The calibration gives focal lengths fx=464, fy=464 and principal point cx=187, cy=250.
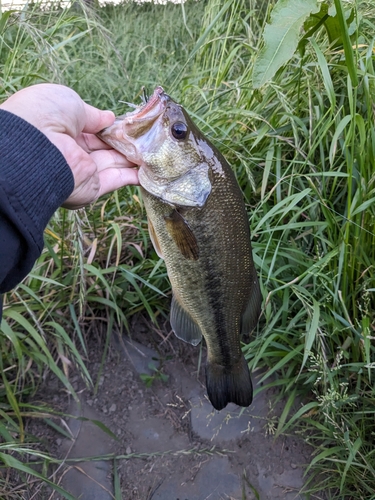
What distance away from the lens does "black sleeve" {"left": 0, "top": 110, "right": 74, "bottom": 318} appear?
4.42 ft

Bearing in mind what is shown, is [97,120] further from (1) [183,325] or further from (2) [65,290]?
(2) [65,290]

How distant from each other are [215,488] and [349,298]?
1114 millimetres

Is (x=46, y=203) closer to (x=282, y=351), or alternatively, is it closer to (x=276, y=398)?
(x=282, y=351)

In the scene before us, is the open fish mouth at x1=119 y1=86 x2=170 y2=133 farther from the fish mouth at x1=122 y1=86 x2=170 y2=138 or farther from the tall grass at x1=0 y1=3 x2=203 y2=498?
the tall grass at x1=0 y1=3 x2=203 y2=498

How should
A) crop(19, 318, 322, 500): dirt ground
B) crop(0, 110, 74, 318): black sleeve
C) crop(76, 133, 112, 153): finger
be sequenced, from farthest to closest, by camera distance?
crop(19, 318, 322, 500): dirt ground, crop(76, 133, 112, 153): finger, crop(0, 110, 74, 318): black sleeve

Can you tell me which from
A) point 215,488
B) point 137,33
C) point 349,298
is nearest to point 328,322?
point 349,298

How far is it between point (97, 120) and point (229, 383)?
1.15 meters

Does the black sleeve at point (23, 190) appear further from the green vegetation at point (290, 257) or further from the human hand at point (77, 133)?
the green vegetation at point (290, 257)

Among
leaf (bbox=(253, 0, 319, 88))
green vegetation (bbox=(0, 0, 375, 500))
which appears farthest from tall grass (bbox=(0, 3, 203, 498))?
leaf (bbox=(253, 0, 319, 88))

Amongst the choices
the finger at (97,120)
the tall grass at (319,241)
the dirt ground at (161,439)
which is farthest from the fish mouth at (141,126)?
the dirt ground at (161,439)

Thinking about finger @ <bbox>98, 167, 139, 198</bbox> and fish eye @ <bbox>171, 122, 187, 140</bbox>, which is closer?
fish eye @ <bbox>171, 122, 187, 140</bbox>

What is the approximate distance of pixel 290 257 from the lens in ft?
7.30

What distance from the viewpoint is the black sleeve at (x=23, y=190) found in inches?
53.0

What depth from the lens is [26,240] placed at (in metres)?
1.38
